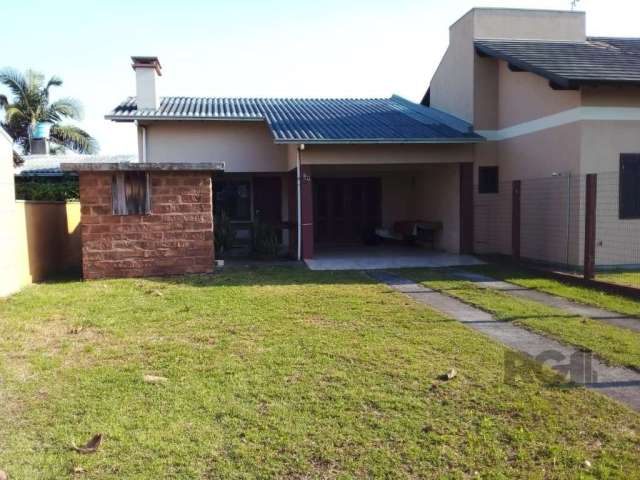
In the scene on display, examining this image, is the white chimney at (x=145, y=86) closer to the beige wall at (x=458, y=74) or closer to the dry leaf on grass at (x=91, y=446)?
the beige wall at (x=458, y=74)

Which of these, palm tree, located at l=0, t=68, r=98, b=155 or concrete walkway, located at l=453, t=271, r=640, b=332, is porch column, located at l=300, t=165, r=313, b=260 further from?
palm tree, located at l=0, t=68, r=98, b=155

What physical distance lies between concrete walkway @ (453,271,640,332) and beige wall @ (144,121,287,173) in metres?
7.54

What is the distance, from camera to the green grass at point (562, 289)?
8164 millimetres

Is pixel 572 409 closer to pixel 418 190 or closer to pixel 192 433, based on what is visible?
pixel 192 433

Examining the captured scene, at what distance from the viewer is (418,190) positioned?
1855 cm

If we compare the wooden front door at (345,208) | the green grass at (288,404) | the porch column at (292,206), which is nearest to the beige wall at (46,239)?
the green grass at (288,404)

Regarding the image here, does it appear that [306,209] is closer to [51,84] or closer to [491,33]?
[491,33]

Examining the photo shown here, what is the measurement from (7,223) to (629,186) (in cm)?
1206

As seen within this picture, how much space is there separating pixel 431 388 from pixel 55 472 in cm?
289

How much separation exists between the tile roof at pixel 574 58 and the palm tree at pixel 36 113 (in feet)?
83.1

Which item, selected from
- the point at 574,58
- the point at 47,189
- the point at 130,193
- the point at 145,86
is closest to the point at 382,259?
the point at 130,193

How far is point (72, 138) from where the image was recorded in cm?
3212

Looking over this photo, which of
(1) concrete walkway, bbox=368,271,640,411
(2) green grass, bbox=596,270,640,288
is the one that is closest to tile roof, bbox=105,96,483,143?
(2) green grass, bbox=596,270,640,288

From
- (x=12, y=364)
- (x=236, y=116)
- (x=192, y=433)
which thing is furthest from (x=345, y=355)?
(x=236, y=116)
